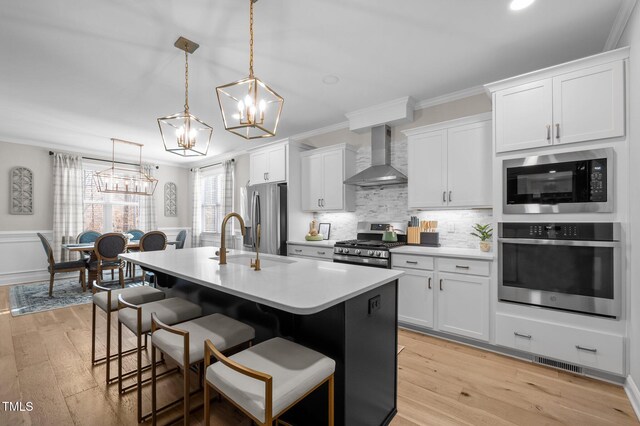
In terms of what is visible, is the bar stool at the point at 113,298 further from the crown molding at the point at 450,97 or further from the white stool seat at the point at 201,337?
the crown molding at the point at 450,97

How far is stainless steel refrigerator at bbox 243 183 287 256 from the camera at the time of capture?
447cm

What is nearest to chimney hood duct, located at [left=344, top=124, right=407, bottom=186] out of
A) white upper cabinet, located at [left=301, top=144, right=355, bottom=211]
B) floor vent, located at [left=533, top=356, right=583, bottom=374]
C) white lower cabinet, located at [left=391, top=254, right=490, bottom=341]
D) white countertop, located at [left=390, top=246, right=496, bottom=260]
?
white upper cabinet, located at [left=301, top=144, right=355, bottom=211]

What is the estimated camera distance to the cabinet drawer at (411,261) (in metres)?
3.05

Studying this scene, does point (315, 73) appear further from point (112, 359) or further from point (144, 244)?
point (144, 244)

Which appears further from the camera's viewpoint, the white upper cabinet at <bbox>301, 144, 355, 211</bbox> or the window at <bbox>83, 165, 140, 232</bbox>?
the window at <bbox>83, 165, 140, 232</bbox>

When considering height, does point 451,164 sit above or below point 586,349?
above

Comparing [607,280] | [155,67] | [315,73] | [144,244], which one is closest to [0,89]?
[155,67]

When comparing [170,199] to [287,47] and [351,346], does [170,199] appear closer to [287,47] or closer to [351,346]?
[287,47]

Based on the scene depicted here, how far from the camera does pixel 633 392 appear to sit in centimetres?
197

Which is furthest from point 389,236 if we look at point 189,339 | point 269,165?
point 189,339

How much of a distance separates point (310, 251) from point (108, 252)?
3.42 metres

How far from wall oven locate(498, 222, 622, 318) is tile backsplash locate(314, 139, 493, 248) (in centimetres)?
76

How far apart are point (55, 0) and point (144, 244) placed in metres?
3.86

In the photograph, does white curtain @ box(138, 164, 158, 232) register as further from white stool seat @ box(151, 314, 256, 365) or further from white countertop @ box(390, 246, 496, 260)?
white stool seat @ box(151, 314, 256, 365)
